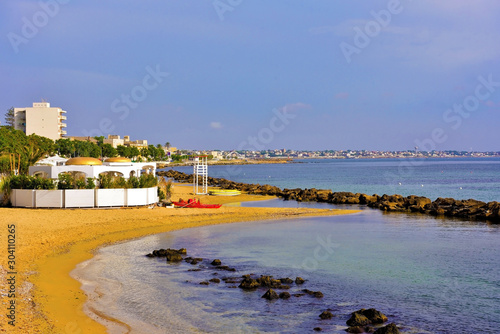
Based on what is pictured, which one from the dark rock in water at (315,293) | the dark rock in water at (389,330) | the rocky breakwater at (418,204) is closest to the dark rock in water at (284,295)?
the dark rock in water at (315,293)

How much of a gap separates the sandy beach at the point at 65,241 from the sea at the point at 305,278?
74cm

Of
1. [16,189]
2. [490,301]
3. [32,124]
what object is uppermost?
[32,124]

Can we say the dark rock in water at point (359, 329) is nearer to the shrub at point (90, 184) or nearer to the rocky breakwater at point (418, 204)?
the shrub at point (90, 184)

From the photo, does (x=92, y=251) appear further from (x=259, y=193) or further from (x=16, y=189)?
(x=259, y=193)

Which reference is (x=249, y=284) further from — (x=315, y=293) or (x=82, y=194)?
(x=82, y=194)

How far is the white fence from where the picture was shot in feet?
98.5

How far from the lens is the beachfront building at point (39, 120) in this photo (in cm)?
11694

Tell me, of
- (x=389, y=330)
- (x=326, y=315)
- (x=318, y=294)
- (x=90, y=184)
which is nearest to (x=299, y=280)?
(x=318, y=294)

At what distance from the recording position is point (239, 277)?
1741 centimetres

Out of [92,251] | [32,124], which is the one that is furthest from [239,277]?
[32,124]

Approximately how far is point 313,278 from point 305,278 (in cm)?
30

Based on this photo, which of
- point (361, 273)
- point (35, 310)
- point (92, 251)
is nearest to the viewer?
point (35, 310)

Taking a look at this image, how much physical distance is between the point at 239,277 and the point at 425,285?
21.9 ft

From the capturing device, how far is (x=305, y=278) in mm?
17516
